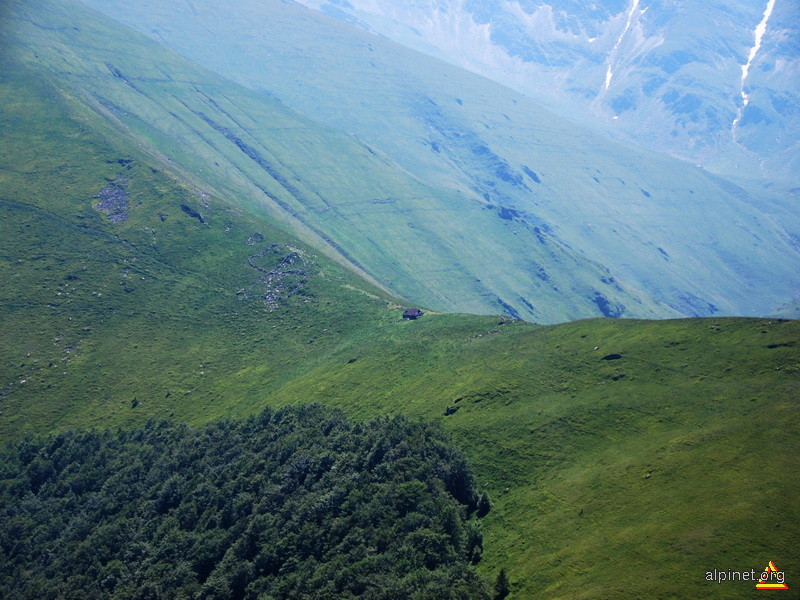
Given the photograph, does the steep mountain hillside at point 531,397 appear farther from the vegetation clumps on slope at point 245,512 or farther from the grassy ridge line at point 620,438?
the vegetation clumps on slope at point 245,512

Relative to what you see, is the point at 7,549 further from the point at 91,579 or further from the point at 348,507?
the point at 348,507

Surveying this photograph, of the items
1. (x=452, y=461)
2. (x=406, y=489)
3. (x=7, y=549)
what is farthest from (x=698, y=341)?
(x=7, y=549)

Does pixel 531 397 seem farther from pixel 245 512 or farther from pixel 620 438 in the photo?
pixel 245 512

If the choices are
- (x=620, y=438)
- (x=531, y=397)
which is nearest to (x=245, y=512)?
(x=531, y=397)

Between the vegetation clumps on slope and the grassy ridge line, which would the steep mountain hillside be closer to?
the grassy ridge line

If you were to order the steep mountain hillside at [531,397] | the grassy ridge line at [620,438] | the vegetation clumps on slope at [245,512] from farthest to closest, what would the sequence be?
1. the vegetation clumps on slope at [245,512]
2. the steep mountain hillside at [531,397]
3. the grassy ridge line at [620,438]

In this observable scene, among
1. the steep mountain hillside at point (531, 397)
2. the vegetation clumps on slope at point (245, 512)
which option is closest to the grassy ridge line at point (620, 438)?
the steep mountain hillside at point (531, 397)
